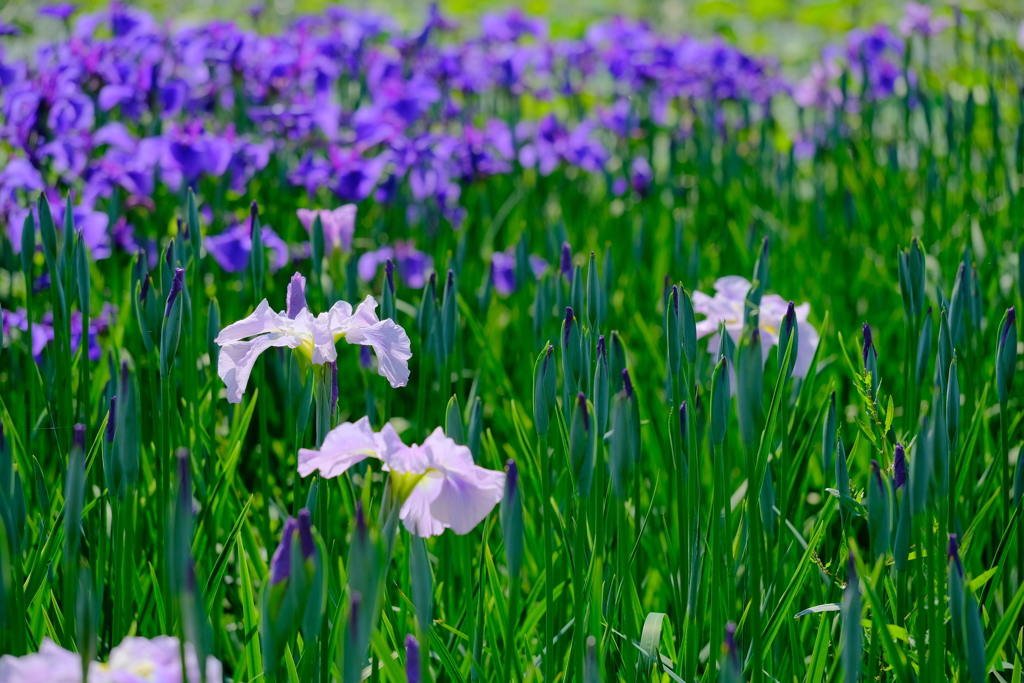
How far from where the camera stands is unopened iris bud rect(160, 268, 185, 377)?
1.19m

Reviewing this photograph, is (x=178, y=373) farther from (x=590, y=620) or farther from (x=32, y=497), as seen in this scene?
(x=590, y=620)

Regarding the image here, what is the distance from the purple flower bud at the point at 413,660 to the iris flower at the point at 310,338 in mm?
328

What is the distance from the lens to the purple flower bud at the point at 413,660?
0.83 meters

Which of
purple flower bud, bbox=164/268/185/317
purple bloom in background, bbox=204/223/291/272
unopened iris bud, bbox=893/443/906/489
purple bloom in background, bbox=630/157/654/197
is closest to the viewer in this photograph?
unopened iris bud, bbox=893/443/906/489

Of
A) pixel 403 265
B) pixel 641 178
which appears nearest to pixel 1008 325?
pixel 403 265

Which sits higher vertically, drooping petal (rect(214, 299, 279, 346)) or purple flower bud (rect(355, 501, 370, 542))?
drooping petal (rect(214, 299, 279, 346))

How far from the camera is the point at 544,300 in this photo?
69.1 inches

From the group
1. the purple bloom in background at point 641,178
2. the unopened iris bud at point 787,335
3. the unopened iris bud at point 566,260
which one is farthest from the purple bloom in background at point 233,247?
the purple bloom in background at point 641,178

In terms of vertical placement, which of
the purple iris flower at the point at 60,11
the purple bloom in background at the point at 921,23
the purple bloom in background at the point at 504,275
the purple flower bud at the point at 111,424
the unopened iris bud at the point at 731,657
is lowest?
the purple bloom in background at the point at 504,275

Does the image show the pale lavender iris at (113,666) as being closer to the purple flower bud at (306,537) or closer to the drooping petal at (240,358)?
the purple flower bud at (306,537)

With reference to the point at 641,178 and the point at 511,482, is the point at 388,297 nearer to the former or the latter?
the point at 511,482

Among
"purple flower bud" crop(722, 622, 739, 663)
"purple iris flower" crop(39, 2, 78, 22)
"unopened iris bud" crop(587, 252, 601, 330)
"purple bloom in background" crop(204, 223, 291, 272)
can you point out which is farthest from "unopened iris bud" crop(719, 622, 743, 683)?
"purple iris flower" crop(39, 2, 78, 22)

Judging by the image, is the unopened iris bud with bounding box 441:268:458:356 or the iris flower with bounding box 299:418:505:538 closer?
the iris flower with bounding box 299:418:505:538

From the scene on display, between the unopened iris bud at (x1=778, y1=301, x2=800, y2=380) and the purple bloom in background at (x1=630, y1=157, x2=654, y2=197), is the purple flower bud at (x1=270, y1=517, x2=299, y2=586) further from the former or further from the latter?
the purple bloom in background at (x1=630, y1=157, x2=654, y2=197)
